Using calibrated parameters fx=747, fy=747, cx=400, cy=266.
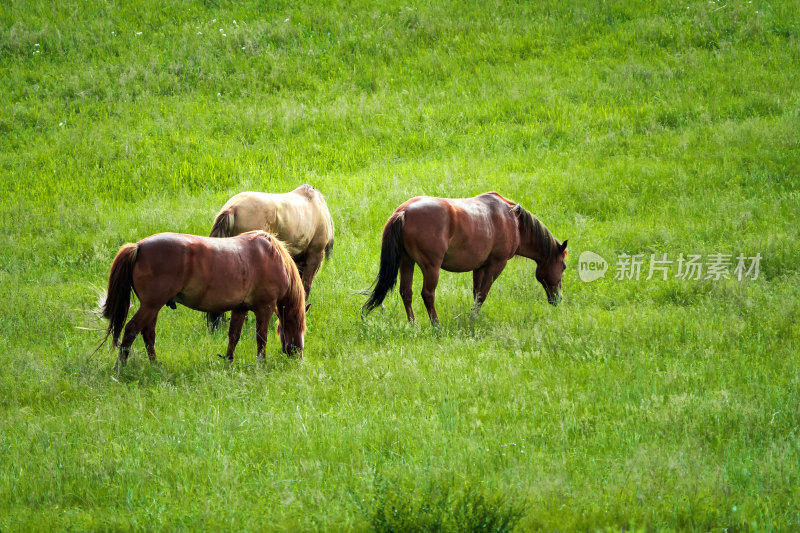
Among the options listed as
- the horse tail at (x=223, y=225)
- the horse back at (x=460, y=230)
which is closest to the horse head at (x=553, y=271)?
the horse back at (x=460, y=230)

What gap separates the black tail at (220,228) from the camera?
30.2ft

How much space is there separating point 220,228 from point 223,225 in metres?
0.05

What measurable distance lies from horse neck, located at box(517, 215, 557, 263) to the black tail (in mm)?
3950

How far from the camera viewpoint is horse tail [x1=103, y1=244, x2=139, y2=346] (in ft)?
23.7

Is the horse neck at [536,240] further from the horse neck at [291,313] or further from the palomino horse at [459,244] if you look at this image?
the horse neck at [291,313]

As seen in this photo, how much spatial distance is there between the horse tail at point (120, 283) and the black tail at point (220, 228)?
1934 mm

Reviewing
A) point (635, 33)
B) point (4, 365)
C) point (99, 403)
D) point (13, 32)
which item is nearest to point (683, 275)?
point (99, 403)

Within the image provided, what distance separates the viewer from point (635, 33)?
835 inches

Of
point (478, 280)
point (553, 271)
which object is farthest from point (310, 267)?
point (553, 271)

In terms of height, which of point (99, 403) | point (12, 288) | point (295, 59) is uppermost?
point (295, 59)

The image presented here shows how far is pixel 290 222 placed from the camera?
10.2m

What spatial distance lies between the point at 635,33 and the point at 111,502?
795 inches

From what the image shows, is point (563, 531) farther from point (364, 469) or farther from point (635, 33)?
point (635, 33)

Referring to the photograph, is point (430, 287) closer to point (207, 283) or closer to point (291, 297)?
point (291, 297)
